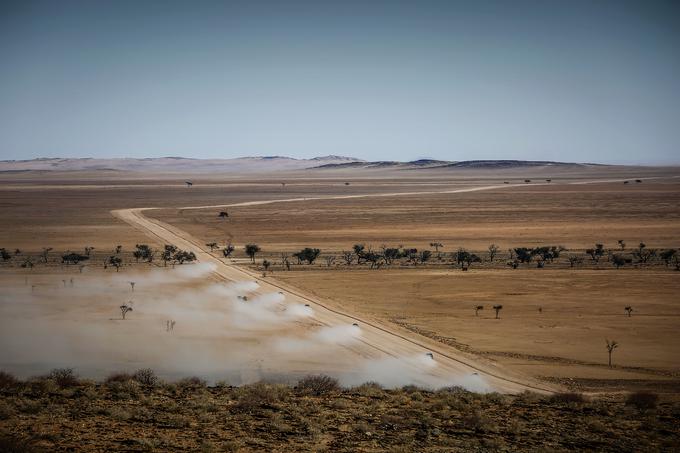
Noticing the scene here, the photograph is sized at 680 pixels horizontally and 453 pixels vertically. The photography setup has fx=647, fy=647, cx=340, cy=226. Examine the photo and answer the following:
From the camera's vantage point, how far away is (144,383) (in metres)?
20.7

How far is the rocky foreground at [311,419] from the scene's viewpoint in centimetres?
1489

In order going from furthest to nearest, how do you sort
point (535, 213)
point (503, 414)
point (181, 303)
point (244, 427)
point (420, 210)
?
point (420, 210)
point (535, 213)
point (181, 303)
point (503, 414)
point (244, 427)

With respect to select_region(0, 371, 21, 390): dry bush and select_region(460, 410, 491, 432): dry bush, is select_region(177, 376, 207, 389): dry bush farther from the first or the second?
select_region(460, 410, 491, 432): dry bush

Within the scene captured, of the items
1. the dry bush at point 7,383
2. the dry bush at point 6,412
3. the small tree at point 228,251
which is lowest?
the small tree at point 228,251

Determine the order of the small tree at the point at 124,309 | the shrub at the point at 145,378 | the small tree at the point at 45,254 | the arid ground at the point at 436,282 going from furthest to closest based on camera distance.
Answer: the small tree at the point at 45,254 → the small tree at the point at 124,309 → the arid ground at the point at 436,282 → the shrub at the point at 145,378

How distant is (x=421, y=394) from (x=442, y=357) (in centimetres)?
718

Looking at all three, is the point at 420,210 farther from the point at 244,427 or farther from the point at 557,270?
the point at 244,427

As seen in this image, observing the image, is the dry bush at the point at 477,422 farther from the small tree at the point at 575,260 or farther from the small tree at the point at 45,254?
the small tree at the point at 45,254

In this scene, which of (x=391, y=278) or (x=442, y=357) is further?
(x=391, y=278)

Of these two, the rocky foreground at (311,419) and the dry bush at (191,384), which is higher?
the rocky foreground at (311,419)

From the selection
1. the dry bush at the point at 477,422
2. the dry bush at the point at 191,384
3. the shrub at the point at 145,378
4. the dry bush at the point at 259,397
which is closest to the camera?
the dry bush at the point at 477,422

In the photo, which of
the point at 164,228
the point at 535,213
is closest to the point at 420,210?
the point at 535,213

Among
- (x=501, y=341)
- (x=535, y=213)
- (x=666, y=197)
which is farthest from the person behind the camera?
(x=666, y=197)

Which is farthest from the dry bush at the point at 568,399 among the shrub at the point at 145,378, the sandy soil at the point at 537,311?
the shrub at the point at 145,378
